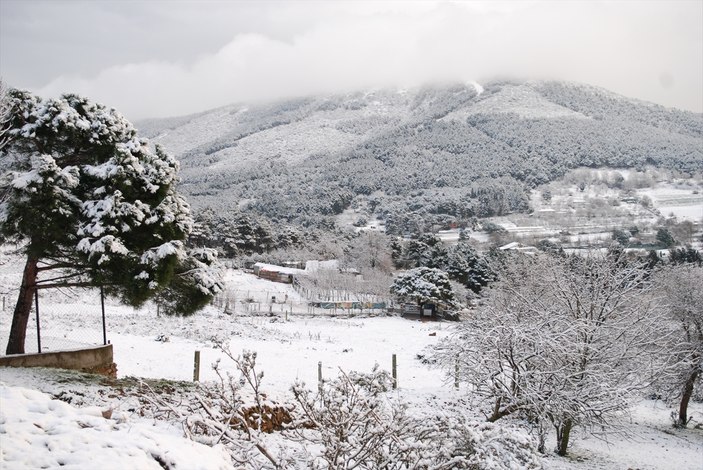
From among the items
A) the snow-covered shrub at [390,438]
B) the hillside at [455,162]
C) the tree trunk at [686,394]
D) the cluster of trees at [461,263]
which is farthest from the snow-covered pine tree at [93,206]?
the hillside at [455,162]

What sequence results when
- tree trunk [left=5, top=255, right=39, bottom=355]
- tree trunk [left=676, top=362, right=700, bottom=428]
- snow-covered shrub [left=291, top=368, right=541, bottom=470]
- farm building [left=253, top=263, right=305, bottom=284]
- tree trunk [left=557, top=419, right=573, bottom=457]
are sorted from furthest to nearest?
1. farm building [left=253, top=263, right=305, bottom=284]
2. tree trunk [left=676, top=362, right=700, bottom=428]
3. tree trunk [left=557, top=419, right=573, bottom=457]
4. tree trunk [left=5, top=255, right=39, bottom=355]
5. snow-covered shrub [left=291, top=368, right=541, bottom=470]

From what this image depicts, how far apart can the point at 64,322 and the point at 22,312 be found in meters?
12.6

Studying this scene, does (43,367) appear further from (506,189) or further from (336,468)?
(506,189)

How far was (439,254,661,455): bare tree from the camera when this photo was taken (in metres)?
8.55

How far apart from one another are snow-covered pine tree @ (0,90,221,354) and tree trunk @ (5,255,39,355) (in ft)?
0.06

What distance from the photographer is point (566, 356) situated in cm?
973

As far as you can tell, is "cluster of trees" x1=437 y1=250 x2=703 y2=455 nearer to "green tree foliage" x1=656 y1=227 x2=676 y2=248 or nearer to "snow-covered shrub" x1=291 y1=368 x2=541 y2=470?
"snow-covered shrub" x1=291 y1=368 x2=541 y2=470

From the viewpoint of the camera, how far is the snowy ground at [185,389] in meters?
3.37

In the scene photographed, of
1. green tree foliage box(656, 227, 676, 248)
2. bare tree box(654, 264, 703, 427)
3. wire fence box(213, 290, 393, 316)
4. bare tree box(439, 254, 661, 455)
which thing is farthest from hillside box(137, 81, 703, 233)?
bare tree box(439, 254, 661, 455)

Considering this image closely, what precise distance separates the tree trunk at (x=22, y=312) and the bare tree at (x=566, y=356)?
8.72 meters

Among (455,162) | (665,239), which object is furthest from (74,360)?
(455,162)

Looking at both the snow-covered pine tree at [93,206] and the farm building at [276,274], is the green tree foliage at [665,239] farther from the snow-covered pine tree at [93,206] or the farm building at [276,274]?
the snow-covered pine tree at [93,206]

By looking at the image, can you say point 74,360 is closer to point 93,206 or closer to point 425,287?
point 93,206

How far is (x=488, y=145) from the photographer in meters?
169
